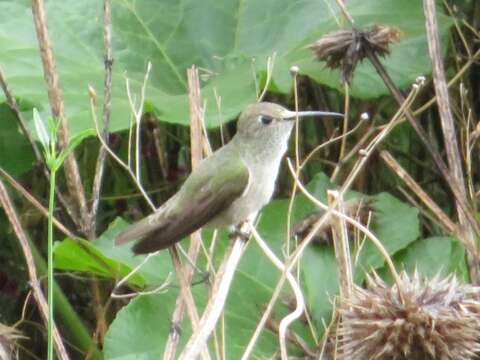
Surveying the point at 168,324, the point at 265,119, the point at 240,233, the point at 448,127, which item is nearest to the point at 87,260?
the point at 168,324

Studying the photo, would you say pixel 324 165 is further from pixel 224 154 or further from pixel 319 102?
pixel 224 154

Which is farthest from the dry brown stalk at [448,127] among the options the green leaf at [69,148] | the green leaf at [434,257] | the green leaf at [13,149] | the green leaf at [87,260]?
the green leaf at [13,149]

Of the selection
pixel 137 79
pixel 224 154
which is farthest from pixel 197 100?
pixel 137 79

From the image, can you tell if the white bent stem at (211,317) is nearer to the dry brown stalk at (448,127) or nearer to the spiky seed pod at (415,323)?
the spiky seed pod at (415,323)

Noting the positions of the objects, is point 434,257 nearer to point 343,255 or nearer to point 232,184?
point 232,184

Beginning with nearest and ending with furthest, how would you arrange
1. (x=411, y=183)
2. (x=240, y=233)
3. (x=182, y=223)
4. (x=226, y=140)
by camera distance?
(x=182, y=223) < (x=240, y=233) < (x=411, y=183) < (x=226, y=140)

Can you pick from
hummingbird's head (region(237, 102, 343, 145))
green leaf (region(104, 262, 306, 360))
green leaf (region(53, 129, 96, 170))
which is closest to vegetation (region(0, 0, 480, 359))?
green leaf (region(104, 262, 306, 360))
